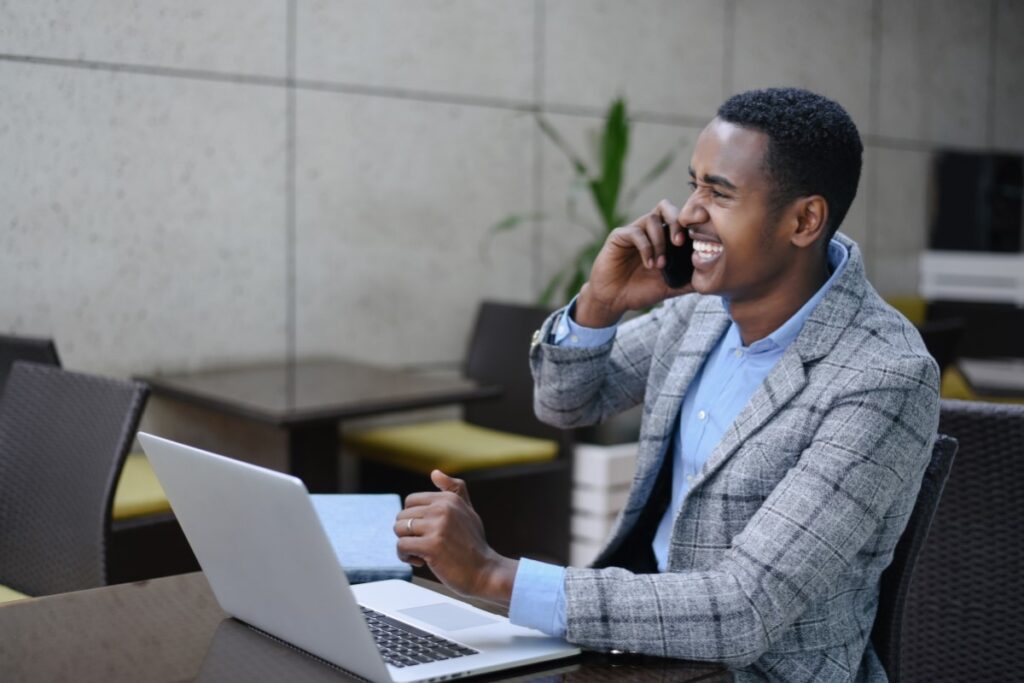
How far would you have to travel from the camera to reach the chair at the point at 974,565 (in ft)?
5.73

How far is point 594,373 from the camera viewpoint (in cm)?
191

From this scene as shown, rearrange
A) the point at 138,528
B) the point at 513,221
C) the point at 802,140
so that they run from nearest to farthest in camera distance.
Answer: the point at 802,140 < the point at 138,528 < the point at 513,221

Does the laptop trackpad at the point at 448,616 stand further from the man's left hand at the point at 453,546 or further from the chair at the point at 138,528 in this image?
the chair at the point at 138,528

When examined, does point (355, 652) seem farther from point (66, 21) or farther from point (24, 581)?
point (66, 21)

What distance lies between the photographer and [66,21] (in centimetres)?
370

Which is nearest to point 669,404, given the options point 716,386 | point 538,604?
point 716,386

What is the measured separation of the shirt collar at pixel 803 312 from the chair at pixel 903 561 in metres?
0.23

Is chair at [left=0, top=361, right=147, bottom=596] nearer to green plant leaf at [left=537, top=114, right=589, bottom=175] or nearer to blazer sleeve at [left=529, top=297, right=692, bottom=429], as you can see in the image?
blazer sleeve at [left=529, top=297, right=692, bottom=429]

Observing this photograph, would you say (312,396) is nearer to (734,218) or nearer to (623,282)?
(623,282)

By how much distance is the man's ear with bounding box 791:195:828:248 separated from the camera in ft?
5.16

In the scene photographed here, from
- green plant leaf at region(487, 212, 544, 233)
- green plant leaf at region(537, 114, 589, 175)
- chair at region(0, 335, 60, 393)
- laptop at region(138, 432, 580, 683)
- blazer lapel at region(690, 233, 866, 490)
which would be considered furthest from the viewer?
green plant leaf at region(537, 114, 589, 175)

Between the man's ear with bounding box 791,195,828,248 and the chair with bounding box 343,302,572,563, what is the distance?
7.32 ft

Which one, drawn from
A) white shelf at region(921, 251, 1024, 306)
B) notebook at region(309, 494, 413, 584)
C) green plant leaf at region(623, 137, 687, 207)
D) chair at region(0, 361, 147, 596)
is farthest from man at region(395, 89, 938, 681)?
white shelf at region(921, 251, 1024, 306)

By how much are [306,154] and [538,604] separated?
317 centimetres
